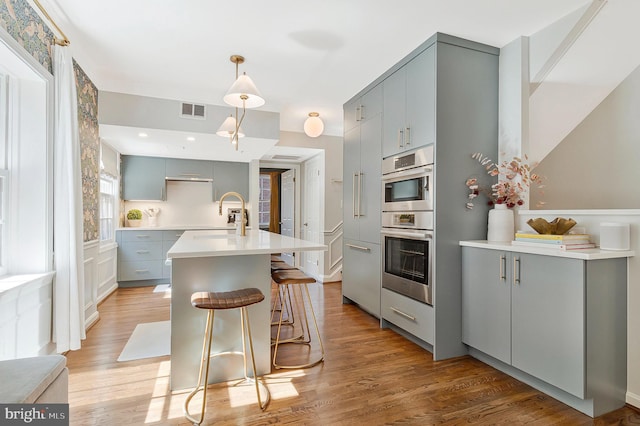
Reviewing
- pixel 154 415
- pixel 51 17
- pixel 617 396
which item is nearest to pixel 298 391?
pixel 154 415

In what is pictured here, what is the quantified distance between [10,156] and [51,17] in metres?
1.04

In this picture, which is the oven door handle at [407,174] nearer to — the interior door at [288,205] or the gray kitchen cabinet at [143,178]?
the interior door at [288,205]

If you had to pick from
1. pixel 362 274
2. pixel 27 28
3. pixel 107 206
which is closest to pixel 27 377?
pixel 27 28

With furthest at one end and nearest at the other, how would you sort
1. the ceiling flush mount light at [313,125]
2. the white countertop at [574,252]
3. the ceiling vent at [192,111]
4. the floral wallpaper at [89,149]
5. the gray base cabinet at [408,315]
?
the ceiling flush mount light at [313,125] < the ceiling vent at [192,111] < the floral wallpaper at [89,149] < the gray base cabinet at [408,315] < the white countertop at [574,252]

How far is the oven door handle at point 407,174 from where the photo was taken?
260 cm

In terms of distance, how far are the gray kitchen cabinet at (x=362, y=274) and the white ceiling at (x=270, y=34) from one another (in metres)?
1.78

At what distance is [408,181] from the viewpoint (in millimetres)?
2826

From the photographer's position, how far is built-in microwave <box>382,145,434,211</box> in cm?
259

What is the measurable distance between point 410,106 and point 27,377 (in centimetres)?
283

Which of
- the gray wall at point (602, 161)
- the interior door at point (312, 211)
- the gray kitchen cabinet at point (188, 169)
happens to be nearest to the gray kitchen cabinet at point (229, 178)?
the gray kitchen cabinet at point (188, 169)

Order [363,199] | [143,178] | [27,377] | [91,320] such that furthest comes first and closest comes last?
[143,178] → [363,199] → [91,320] → [27,377]

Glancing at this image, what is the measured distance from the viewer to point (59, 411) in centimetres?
105

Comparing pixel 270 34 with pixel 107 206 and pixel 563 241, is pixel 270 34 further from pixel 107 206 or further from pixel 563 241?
pixel 107 206

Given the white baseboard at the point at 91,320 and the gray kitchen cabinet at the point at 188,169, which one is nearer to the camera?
the white baseboard at the point at 91,320
